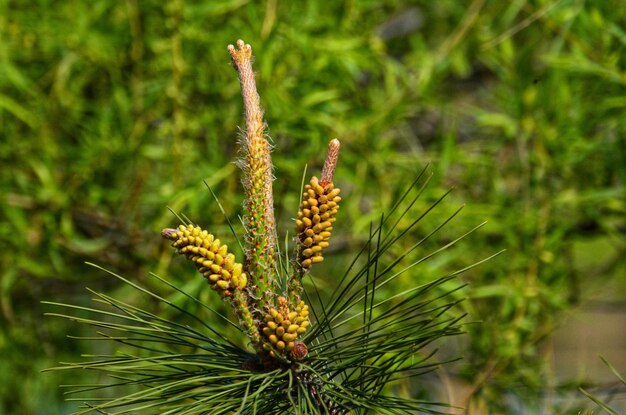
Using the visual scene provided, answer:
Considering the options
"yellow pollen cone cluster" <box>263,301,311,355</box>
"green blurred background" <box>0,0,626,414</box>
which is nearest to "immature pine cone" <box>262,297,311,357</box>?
"yellow pollen cone cluster" <box>263,301,311,355</box>

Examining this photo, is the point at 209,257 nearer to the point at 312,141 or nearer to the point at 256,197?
the point at 256,197

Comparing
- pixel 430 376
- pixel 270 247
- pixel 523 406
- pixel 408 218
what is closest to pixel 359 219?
pixel 408 218

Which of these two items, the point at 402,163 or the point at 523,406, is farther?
the point at 402,163

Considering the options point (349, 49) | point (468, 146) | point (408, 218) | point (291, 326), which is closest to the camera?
point (291, 326)

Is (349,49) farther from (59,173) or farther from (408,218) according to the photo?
(59,173)

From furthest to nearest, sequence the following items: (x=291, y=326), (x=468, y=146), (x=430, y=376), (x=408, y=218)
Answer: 1. (x=430, y=376)
2. (x=468, y=146)
3. (x=408, y=218)
4. (x=291, y=326)

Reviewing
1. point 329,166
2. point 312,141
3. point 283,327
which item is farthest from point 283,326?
point 312,141

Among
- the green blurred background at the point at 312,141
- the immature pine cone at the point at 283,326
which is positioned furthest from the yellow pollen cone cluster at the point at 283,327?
the green blurred background at the point at 312,141
